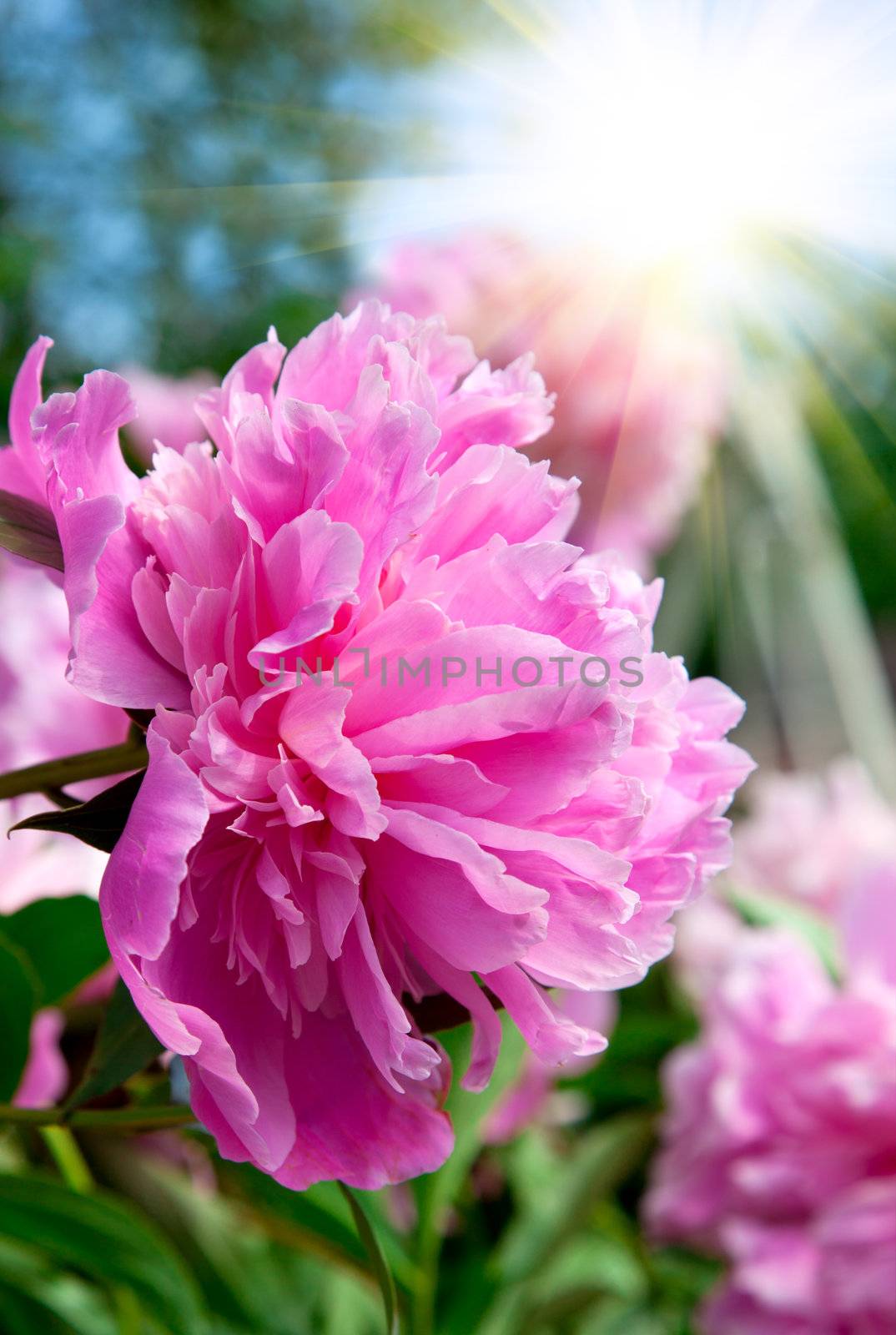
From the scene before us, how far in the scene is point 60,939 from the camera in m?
0.31

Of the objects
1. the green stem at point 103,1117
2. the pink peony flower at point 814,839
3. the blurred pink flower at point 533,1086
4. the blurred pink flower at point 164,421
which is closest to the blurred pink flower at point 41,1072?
the green stem at point 103,1117

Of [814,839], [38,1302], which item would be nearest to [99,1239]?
[38,1302]

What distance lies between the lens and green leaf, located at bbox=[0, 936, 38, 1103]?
11.0 inches

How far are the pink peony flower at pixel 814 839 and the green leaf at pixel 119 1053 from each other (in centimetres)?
57

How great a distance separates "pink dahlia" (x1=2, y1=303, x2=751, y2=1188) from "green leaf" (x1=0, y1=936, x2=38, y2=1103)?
0.09 metres

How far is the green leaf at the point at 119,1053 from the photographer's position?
225mm

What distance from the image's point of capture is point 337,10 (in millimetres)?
2746

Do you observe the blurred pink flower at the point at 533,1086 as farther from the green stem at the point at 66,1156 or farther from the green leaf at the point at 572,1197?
the green stem at the point at 66,1156

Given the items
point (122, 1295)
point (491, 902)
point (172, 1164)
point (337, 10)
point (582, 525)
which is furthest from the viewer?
point (337, 10)

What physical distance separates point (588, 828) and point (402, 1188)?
405mm

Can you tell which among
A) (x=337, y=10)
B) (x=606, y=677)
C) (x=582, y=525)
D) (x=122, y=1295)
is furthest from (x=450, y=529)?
(x=337, y=10)

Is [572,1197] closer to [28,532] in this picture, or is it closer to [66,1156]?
[66,1156]

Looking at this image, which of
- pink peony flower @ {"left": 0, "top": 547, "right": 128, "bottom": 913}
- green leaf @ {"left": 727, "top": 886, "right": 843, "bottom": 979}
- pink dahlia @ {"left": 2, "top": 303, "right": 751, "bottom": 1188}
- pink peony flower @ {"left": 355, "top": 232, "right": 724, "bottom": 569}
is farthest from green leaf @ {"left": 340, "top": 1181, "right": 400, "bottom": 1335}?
pink peony flower @ {"left": 355, "top": 232, "right": 724, "bottom": 569}

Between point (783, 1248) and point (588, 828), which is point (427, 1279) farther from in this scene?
point (588, 828)
